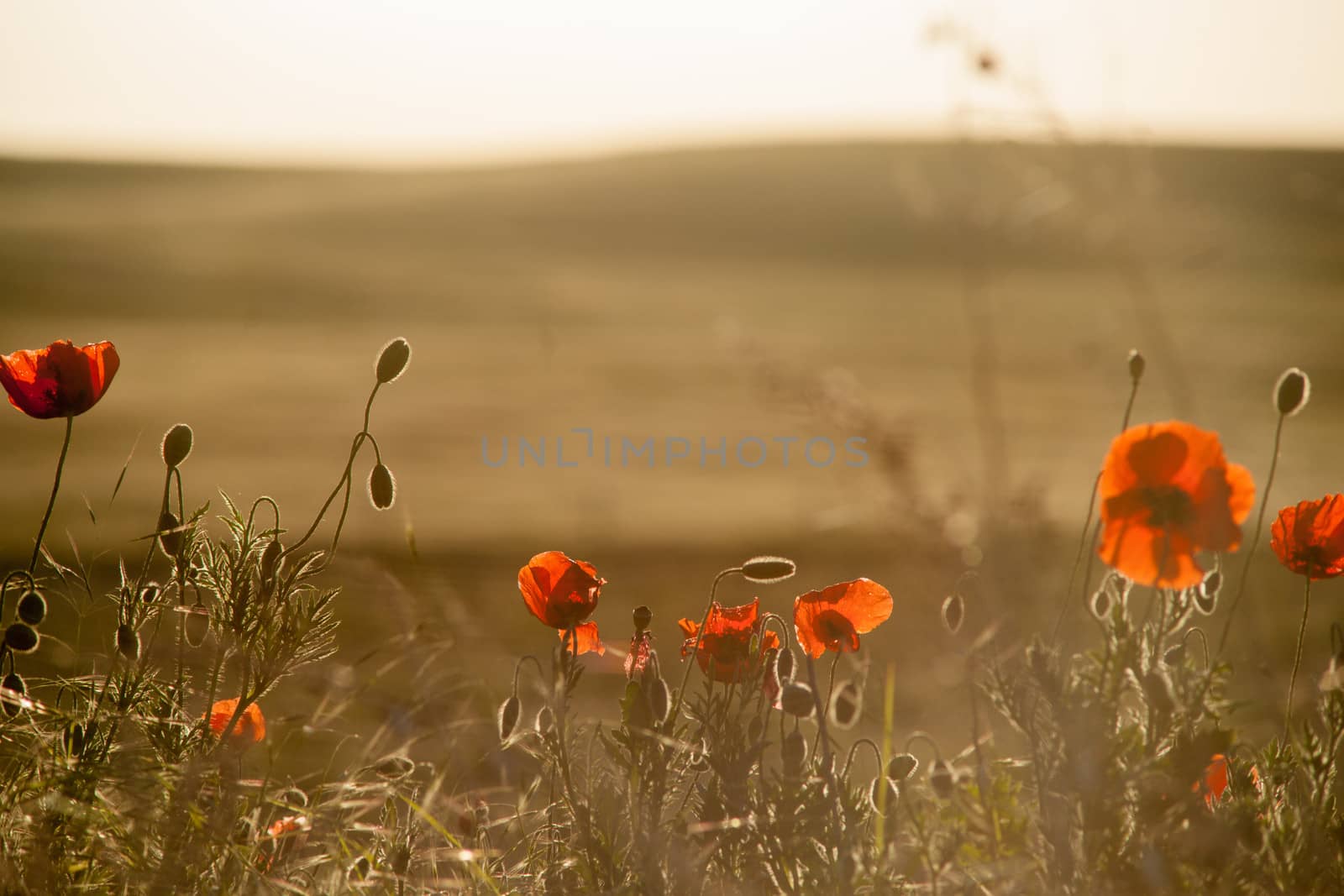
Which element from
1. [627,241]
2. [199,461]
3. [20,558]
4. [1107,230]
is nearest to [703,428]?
[199,461]

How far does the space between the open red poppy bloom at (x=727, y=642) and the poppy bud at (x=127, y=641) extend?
76 cm

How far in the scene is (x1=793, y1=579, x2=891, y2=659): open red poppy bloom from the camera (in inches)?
76.0

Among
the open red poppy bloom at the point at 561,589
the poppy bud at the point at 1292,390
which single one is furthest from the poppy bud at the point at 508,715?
the poppy bud at the point at 1292,390

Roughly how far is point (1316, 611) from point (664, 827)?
786 centimetres

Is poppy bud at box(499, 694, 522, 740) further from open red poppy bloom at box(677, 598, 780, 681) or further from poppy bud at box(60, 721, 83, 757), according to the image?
poppy bud at box(60, 721, 83, 757)

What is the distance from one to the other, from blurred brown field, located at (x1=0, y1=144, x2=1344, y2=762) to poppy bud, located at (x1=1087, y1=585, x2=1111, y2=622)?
7 centimetres

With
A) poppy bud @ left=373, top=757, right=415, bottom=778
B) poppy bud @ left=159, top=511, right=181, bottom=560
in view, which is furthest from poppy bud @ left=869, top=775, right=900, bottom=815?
poppy bud @ left=159, top=511, right=181, bottom=560

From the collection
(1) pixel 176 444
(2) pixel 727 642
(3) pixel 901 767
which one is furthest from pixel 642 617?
(1) pixel 176 444

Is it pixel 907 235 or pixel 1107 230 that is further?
pixel 907 235

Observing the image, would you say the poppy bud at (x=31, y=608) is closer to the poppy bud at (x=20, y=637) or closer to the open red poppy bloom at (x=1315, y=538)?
the poppy bud at (x=20, y=637)

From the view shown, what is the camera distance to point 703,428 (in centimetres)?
1848

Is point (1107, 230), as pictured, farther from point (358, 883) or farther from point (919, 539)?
point (358, 883)

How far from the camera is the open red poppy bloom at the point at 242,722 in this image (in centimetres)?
200

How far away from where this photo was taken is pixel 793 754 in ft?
5.97
